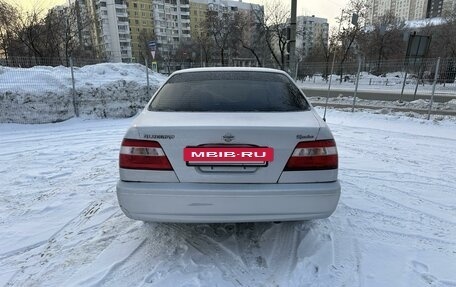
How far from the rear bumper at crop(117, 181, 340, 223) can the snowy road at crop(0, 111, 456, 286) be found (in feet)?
1.49

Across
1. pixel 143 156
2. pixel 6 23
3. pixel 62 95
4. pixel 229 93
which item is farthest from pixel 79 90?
pixel 6 23

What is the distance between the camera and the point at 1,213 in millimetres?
3588

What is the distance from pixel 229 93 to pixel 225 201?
47.0 inches

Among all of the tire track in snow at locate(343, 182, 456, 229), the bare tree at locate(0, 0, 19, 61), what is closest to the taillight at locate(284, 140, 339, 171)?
the tire track in snow at locate(343, 182, 456, 229)

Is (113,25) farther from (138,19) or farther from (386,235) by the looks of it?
(386,235)

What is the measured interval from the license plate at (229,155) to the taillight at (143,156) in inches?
8.0

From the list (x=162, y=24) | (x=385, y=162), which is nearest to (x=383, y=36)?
(x=385, y=162)

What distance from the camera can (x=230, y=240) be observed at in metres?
2.93

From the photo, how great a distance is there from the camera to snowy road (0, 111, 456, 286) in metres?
2.46

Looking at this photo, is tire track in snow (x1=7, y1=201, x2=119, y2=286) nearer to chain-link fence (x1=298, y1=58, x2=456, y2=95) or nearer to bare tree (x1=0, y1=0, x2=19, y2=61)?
chain-link fence (x1=298, y1=58, x2=456, y2=95)

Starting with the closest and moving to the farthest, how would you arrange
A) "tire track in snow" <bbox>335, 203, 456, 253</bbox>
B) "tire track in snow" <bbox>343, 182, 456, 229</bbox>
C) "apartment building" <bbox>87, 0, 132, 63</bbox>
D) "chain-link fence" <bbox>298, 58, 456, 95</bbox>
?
"tire track in snow" <bbox>335, 203, 456, 253</bbox> < "tire track in snow" <bbox>343, 182, 456, 229</bbox> < "chain-link fence" <bbox>298, 58, 456, 95</bbox> < "apartment building" <bbox>87, 0, 132, 63</bbox>

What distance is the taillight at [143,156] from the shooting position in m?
2.39

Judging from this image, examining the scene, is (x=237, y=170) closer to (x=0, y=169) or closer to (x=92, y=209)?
(x=92, y=209)

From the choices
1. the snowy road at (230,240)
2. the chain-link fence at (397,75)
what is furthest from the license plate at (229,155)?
the chain-link fence at (397,75)
